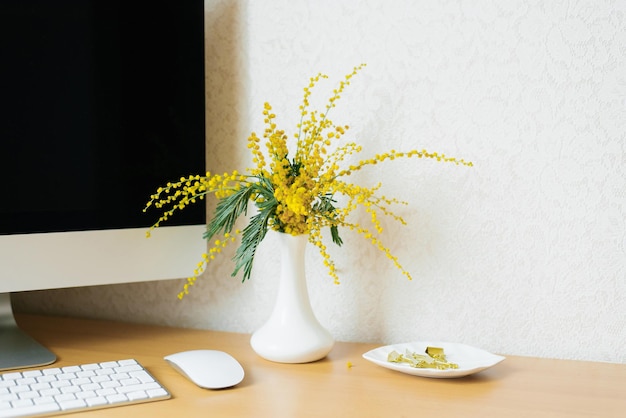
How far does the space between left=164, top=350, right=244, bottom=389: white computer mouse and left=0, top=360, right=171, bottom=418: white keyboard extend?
0.04 m

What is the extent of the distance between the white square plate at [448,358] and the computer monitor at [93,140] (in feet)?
1.09

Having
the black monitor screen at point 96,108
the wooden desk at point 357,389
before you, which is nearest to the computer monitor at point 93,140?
the black monitor screen at point 96,108

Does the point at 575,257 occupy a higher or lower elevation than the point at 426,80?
lower

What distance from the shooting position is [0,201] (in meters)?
0.85

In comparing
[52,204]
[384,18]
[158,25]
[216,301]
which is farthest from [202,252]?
[384,18]

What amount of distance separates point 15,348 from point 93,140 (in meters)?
0.32

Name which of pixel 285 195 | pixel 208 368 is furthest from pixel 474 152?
pixel 208 368

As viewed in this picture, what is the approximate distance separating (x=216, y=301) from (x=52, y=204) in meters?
0.34

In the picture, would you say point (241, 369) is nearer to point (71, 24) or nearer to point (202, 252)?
point (202, 252)

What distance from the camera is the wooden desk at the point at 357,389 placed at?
2.38 feet

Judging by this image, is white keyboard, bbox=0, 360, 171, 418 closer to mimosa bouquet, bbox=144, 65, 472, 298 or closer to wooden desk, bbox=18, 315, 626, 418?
wooden desk, bbox=18, 315, 626, 418

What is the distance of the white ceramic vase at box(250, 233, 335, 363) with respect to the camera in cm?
89

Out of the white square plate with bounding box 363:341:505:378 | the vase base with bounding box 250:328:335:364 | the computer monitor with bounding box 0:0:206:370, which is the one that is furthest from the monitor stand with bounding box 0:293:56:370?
the white square plate with bounding box 363:341:505:378

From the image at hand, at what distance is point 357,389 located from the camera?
0.80 m
